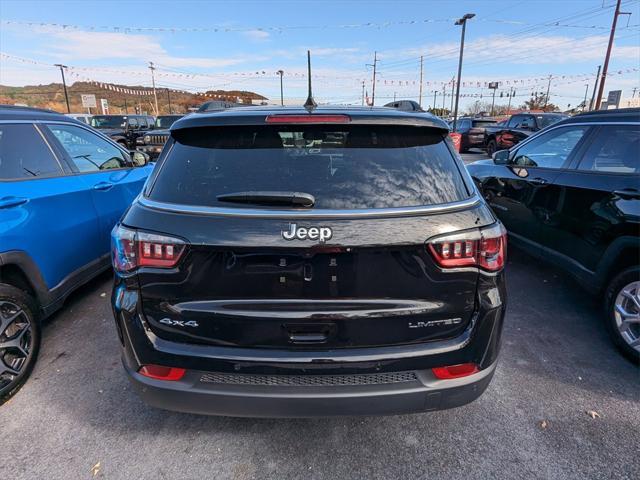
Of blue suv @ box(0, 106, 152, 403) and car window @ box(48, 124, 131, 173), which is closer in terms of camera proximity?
blue suv @ box(0, 106, 152, 403)

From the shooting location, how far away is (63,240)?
3293 millimetres

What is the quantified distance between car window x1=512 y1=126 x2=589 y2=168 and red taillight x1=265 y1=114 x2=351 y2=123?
315cm

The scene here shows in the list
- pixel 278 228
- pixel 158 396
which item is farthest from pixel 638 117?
pixel 158 396

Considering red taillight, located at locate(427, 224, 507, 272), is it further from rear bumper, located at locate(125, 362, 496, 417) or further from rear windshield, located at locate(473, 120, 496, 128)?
rear windshield, located at locate(473, 120, 496, 128)

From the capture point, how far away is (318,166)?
1.89m

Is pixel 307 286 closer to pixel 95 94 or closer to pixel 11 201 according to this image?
pixel 11 201

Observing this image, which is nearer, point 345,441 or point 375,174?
point 375,174

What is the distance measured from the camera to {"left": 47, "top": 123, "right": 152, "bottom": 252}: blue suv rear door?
373 centimetres

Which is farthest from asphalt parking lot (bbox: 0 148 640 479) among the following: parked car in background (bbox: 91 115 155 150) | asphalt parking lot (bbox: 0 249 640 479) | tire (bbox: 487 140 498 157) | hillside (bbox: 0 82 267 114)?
hillside (bbox: 0 82 267 114)

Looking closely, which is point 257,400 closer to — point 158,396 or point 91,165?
point 158,396

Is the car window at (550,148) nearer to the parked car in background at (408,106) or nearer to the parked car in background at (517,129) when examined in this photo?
the parked car in background at (408,106)

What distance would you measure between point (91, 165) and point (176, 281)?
298 cm

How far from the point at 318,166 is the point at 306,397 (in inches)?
42.4

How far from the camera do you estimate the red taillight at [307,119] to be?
193 centimetres
